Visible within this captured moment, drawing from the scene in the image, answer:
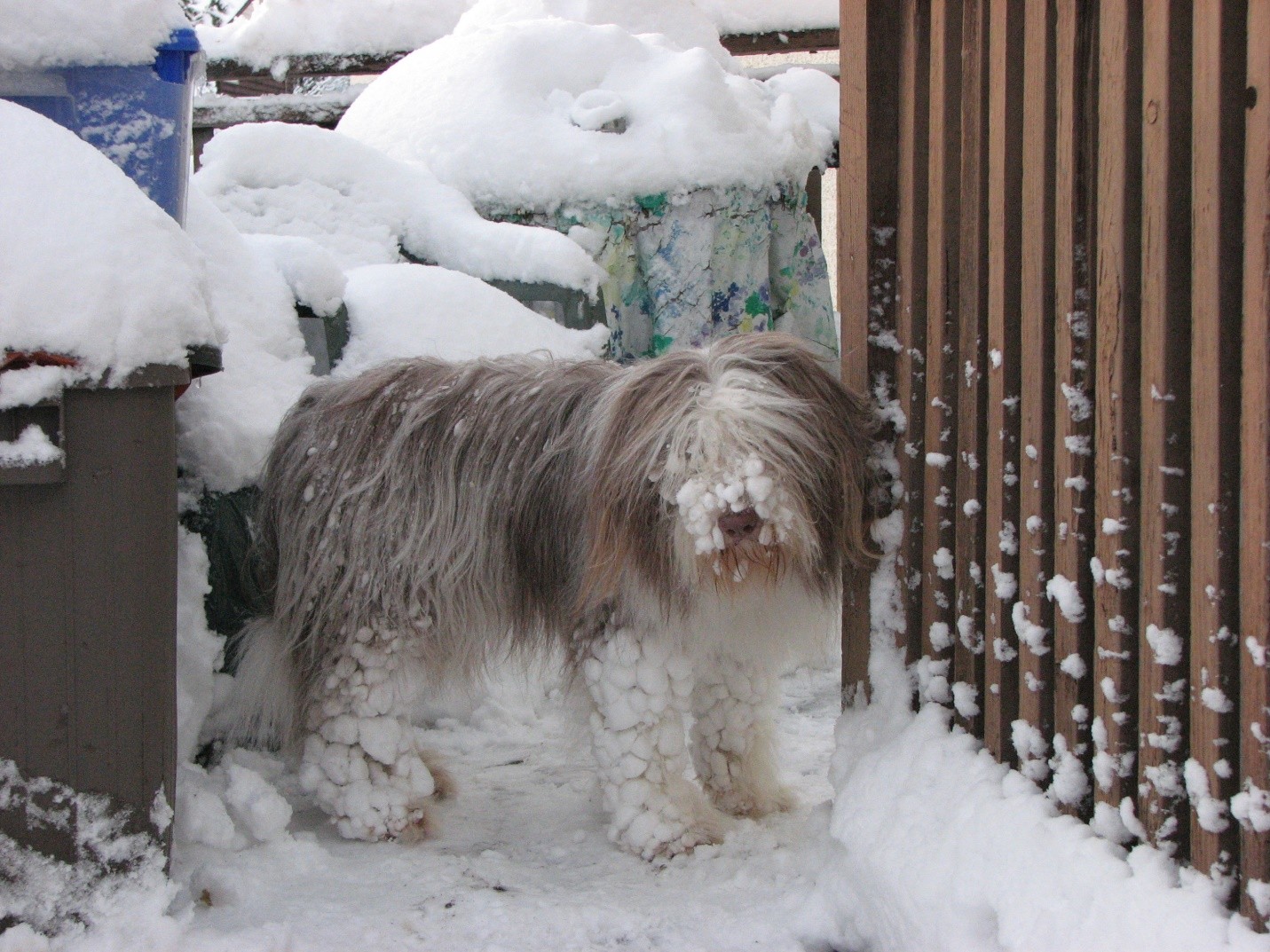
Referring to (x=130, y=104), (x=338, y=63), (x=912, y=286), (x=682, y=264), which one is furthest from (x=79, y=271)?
(x=338, y=63)

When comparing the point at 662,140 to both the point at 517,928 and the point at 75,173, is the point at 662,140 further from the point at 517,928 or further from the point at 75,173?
the point at 517,928

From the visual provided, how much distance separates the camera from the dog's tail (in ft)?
9.92

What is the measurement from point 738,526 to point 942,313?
0.59 m

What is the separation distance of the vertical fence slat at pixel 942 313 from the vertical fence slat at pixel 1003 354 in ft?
0.46

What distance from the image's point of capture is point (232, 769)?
282 cm

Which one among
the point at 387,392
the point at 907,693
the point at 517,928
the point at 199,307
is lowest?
the point at 517,928

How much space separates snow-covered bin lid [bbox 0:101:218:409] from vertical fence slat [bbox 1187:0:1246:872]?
1754 mm

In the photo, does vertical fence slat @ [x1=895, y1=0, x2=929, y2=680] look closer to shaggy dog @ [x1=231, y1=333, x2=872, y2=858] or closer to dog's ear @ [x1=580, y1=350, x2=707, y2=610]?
shaggy dog @ [x1=231, y1=333, x2=872, y2=858]

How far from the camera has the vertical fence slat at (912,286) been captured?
2535 mm

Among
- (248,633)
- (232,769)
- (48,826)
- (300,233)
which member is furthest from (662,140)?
(48,826)

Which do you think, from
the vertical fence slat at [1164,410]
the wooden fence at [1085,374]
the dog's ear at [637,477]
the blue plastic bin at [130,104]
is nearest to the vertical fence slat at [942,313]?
the wooden fence at [1085,374]

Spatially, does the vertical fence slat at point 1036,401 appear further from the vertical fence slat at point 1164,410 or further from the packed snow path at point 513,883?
the packed snow path at point 513,883

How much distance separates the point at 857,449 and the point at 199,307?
139 cm

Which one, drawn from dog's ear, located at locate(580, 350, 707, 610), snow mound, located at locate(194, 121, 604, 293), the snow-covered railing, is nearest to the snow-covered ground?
dog's ear, located at locate(580, 350, 707, 610)
